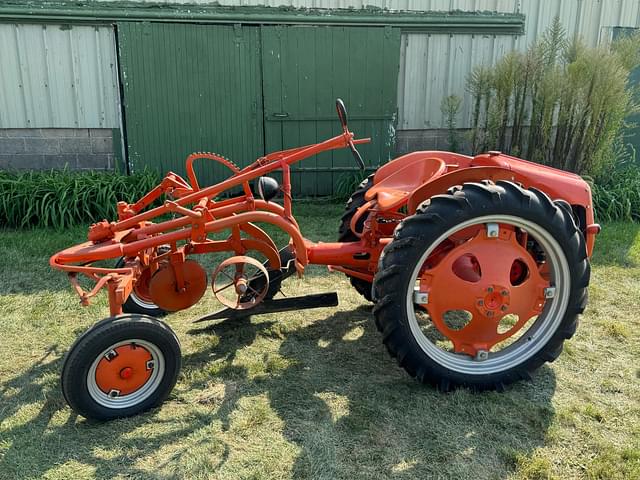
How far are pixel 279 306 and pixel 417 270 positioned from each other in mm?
1126

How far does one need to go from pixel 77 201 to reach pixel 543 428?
17.6 ft

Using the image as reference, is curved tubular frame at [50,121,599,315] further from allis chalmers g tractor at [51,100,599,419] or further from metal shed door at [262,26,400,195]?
metal shed door at [262,26,400,195]

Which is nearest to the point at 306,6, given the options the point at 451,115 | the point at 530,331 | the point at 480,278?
the point at 451,115

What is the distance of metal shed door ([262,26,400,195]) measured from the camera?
6875 millimetres

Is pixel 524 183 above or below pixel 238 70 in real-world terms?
below

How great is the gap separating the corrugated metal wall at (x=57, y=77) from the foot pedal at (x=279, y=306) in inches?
176

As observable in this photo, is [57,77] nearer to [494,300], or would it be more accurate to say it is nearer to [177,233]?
[177,233]

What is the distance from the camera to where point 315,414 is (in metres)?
2.73

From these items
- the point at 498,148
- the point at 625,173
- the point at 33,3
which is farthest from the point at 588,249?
the point at 33,3

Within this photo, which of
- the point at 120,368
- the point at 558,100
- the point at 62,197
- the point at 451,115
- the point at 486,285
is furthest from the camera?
the point at 451,115

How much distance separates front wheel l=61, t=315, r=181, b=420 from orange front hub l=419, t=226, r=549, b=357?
1362mm

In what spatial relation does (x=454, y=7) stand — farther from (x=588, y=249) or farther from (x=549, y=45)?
(x=588, y=249)

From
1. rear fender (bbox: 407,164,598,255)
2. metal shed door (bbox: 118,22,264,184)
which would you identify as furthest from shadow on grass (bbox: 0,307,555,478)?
metal shed door (bbox: 118,22,264,184)

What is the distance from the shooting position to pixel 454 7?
23.1ft
